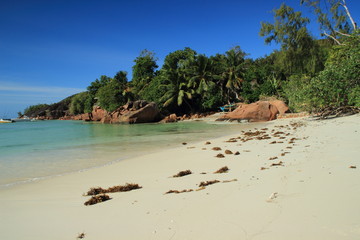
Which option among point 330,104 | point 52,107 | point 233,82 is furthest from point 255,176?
point 52,107

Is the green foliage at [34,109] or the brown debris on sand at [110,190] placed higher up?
the green foliage at [34,109]

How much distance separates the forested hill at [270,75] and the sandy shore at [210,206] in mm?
10842

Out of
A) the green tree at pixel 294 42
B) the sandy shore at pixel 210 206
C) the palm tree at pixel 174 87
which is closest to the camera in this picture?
the sandy shore at pixel 210 206

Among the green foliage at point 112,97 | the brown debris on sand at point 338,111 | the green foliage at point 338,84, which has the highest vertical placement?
the green foliage at point 112,97

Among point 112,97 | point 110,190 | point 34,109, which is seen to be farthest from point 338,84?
point 34,109

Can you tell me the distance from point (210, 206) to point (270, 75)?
116 feet

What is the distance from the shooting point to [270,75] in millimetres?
35188

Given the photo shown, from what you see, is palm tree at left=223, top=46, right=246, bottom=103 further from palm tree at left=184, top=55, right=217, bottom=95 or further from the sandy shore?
the sandy shore

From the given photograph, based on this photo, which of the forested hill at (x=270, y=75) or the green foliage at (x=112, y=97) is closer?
the forested hill at (x=270, y=75)

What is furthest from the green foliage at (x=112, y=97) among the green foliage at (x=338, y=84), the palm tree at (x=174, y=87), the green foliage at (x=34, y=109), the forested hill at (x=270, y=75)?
the green foliage at (x=34, y=109)

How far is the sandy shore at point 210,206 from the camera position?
2.46m

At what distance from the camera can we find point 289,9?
86.2 feet

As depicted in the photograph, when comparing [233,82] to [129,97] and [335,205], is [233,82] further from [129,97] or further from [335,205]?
[335,205]

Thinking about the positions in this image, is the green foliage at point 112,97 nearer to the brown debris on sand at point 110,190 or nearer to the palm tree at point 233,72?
the palm tree at point 233,72
